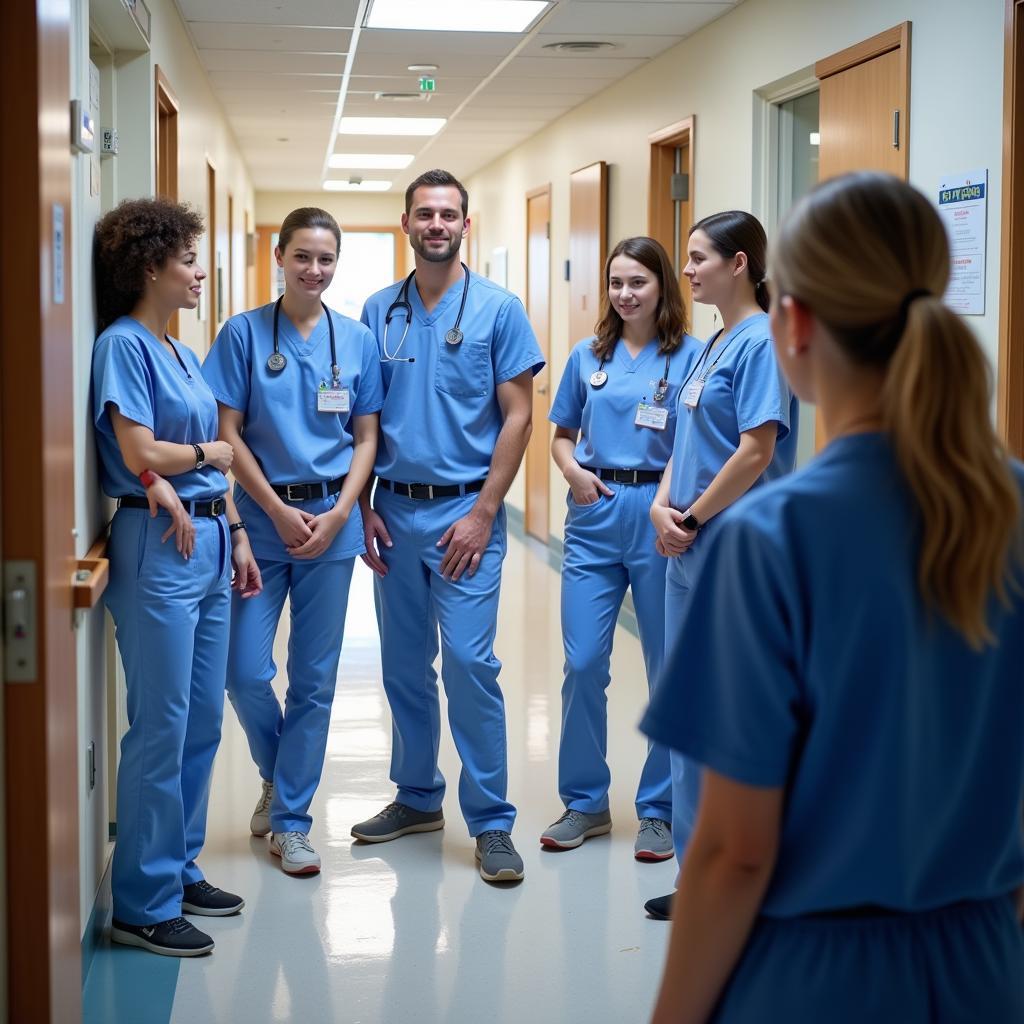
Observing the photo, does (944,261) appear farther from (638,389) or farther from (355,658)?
(355,658)

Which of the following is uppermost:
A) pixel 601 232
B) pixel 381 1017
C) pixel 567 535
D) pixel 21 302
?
pixel 601 232

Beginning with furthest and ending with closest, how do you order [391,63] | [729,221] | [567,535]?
1. [391,63]
2. [567,535]
3. [729,221]

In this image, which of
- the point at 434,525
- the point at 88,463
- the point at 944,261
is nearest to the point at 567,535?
the point at 434,525

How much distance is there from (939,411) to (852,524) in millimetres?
109

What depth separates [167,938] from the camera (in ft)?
8.73

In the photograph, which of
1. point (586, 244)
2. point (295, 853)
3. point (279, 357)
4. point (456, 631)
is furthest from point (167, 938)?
point (586, 244)

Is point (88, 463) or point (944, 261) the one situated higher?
point (944, 261)

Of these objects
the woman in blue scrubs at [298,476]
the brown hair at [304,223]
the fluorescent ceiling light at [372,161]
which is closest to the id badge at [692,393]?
the woman in blue scrubs at [298,476]

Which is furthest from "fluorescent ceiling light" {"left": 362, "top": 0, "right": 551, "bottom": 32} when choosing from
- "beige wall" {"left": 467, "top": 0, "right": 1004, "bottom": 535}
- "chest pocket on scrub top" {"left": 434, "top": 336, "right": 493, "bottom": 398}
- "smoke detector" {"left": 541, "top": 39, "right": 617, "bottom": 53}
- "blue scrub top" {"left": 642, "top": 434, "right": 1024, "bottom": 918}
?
"blue scrub top" {"left": 642, "top": 434, "right": 1024, "bottom": 918}

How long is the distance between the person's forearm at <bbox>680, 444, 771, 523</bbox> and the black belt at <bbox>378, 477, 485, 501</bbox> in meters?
0.62

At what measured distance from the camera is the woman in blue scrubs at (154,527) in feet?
8.38

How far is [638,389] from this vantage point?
10.9 ft

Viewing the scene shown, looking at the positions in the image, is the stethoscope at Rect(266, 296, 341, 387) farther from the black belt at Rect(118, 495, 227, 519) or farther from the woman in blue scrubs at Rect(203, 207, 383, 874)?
the black belt at Rect(118, 495, 227, 519)

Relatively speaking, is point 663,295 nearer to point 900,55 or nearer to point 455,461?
point 455,461
